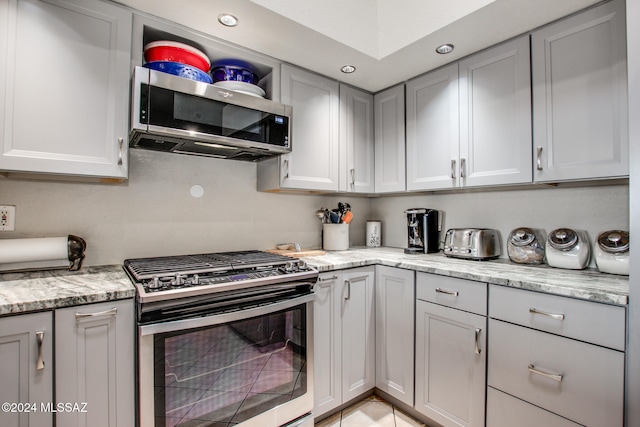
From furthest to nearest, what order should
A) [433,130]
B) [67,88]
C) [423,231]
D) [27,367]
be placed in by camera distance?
[423,231] → [433,130] → [67,88] → [27,367]

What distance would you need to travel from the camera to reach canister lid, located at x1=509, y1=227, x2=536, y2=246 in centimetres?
175

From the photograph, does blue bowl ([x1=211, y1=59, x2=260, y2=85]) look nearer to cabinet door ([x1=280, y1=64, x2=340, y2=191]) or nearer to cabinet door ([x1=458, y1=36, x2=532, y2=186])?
cabinet door ([x1=280, y1=64, x2=340, y2=191])

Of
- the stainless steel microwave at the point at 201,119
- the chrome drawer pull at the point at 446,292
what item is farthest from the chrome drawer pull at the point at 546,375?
the stainless steel microwave at the point at 201,119

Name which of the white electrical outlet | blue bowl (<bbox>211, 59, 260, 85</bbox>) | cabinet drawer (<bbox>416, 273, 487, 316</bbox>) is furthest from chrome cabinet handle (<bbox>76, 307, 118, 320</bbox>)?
cabinet drawer (<bbox>416, 273, 487, 316</bbox>)

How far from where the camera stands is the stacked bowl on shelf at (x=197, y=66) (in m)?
1.54

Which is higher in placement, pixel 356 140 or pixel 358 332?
pixel 356 140

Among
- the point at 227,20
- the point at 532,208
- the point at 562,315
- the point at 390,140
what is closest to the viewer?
the point at 562,315

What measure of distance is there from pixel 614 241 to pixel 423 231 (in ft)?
3.22

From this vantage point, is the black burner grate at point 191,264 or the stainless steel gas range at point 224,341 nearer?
the stainless steel gas range at point 224,341

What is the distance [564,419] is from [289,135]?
71.4 inches

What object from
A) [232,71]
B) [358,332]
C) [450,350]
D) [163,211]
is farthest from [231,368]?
[232,71]

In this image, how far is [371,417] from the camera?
1834mm

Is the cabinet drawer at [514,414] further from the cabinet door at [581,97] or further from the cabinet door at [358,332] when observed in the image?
the cabinet door at [581,97]

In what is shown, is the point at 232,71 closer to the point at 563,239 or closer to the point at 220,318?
the point at 220,318
